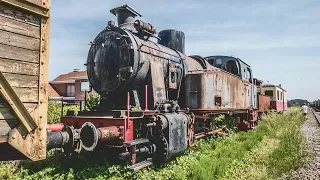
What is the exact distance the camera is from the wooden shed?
2.46 metres

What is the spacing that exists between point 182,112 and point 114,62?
218 cm

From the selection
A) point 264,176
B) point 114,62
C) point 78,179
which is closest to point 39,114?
point 78,179

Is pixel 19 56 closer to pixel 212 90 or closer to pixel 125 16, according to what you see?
pixel 125 16

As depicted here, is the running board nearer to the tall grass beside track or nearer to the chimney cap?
the tall grass beside track

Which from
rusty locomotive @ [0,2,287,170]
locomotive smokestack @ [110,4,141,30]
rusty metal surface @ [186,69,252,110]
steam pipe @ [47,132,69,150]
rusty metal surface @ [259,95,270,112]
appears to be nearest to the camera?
steam pipe @ [47,132,69,150]

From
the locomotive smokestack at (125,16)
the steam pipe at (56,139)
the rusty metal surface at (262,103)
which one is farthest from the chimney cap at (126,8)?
the rusty metal surface at (262,103)

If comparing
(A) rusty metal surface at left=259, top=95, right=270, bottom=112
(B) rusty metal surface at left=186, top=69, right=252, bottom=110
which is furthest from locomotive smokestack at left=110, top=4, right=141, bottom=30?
(A) rusty metal surface at left=259, top=95, right=270, bottom=112

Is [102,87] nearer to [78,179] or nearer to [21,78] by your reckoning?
[78,179]

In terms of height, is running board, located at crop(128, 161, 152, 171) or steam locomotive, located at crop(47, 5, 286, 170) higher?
steam locomotive, located at crop(47, 5, 286, 170)

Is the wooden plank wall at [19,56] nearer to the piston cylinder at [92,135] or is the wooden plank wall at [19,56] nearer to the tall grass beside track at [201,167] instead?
the piston cylinder at [92,135]

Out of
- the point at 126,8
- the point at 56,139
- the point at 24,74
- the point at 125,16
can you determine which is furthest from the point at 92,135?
the point at 126,8

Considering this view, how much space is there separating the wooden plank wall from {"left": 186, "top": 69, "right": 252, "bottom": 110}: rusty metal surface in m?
5.97

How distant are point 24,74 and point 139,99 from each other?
456 centimetres

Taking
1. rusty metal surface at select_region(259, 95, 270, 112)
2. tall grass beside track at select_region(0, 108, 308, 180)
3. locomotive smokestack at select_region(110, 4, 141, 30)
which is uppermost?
locomotive smokestack at select_region(110, 4, 141, 30)
